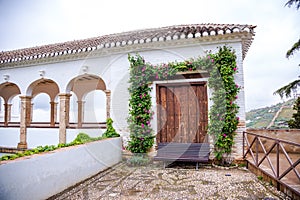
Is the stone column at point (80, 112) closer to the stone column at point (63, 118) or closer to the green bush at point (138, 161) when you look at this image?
the stone column at point (63, 118)

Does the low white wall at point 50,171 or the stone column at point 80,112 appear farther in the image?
the stone column at point 80,112

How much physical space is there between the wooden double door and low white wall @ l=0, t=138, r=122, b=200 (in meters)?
2.15

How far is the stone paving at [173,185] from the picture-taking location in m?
3.49

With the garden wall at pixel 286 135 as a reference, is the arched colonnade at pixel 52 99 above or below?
above

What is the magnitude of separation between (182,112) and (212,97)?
106 centimetres

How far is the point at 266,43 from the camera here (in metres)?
10.0

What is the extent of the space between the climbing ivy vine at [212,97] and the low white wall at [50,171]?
1422mm

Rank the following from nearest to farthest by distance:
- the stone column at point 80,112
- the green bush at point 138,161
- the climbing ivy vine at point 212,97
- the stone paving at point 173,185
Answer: the stone paving at point 173,185 < the climbing ivy vine at point 212,97 < the green bush at point 138,161 < the stone column at point 80,112

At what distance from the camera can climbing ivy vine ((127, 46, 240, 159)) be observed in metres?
5.33

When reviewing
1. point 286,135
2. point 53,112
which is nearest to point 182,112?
point 286,135

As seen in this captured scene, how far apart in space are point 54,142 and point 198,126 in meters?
6.20

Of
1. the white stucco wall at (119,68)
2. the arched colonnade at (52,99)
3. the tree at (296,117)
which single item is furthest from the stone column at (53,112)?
the tree at (296,117)

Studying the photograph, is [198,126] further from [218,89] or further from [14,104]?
[14,104]

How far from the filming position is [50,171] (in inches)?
131
